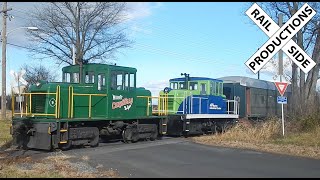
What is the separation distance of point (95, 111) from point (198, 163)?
6.21 metres

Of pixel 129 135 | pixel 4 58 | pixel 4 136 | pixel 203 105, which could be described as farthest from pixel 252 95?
pixel 4 58

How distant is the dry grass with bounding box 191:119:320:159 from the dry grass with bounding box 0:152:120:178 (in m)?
6.97

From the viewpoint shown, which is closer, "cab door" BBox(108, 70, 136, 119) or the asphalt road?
the asphalt road

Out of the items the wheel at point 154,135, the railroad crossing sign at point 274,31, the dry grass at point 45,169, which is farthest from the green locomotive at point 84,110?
the railroad crossing sign at point 274,31

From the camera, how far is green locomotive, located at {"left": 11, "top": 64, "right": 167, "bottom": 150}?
46.5 feet

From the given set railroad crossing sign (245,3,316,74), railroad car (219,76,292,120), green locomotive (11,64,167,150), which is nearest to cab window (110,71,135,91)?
green locomotive (11,64,167,150)

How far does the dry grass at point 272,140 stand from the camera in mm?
14047

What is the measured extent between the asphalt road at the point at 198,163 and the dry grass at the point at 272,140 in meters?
1.19

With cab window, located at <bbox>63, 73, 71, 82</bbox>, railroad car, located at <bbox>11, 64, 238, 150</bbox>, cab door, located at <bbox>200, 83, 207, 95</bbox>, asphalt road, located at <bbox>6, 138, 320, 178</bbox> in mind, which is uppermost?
cab window, located at <bbox>63, 73, 71, 82</bbox>

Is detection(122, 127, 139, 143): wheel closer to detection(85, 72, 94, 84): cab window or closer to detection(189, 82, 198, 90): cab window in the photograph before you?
detection(85, 72, 94, 84): cab window

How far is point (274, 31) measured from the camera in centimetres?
1073

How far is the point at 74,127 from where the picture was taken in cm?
1478

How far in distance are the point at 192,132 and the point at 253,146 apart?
5.98 m

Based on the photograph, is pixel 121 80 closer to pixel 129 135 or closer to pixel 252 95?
pixel 129 135
